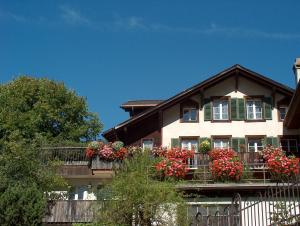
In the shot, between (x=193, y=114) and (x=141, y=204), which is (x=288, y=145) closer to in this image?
(x=193, y=114)

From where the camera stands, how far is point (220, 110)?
2830 centimetres

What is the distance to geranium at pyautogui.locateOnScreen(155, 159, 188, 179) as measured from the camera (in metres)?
23.7

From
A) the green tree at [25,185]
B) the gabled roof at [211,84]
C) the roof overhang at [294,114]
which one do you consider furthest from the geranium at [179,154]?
the green tree at [25,185]

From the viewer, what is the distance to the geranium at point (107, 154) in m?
25.5

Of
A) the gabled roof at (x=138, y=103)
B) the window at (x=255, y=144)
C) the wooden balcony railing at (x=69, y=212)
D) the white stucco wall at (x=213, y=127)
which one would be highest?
the gabled roof at (x=138, y=103)

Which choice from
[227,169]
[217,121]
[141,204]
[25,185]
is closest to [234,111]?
[217,121]

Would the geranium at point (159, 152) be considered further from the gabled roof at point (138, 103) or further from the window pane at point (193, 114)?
the gabled roof at point (138, 103)

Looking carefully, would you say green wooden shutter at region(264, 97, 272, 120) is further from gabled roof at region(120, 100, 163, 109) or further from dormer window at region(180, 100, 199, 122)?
gabled roof at region(120, 100, 163, 109)

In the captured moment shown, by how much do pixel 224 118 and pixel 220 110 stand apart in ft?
1.53

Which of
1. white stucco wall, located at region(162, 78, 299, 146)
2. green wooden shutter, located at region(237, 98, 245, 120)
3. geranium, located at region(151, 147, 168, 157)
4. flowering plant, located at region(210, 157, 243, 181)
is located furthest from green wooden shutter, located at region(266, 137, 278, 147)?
geranium, located at region(151, 147, 168, 157)

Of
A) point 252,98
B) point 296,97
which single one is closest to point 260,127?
point 252,98

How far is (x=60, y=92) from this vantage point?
4206cm

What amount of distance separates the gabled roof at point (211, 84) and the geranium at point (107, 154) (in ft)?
6.71

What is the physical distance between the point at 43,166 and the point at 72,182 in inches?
116
